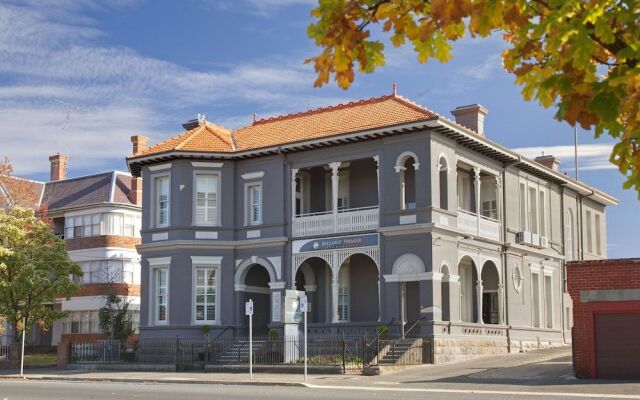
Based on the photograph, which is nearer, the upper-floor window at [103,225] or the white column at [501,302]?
the white column at [501,302]

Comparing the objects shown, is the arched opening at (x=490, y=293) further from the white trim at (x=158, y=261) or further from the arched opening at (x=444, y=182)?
the white trim at (x=158, y=261)

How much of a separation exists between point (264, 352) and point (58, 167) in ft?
107

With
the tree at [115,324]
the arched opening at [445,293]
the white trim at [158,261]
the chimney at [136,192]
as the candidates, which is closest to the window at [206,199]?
the white trim at [158,261]

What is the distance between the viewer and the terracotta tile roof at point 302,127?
35656 millimetres

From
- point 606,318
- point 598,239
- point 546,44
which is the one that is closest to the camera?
point 546,44

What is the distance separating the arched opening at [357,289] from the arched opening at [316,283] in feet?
2.38

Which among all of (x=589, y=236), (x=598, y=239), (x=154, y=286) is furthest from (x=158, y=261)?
(x=598, y=239)

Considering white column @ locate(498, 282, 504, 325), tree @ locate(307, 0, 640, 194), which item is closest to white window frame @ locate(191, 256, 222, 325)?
white column @ locate(498, 282, 504, 325)

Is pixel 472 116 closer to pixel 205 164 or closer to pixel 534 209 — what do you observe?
pixel 534 209

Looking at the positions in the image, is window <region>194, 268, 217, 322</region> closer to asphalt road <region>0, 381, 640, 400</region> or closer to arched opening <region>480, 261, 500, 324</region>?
arched opening <region>480, 261, 500, 324</region>

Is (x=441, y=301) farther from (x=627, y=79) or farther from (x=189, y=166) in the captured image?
(x=627, y=79)

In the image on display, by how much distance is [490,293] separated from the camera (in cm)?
3912

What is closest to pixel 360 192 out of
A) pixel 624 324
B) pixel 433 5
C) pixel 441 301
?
pixel 441 301

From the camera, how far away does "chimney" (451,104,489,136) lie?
39.5 metres
